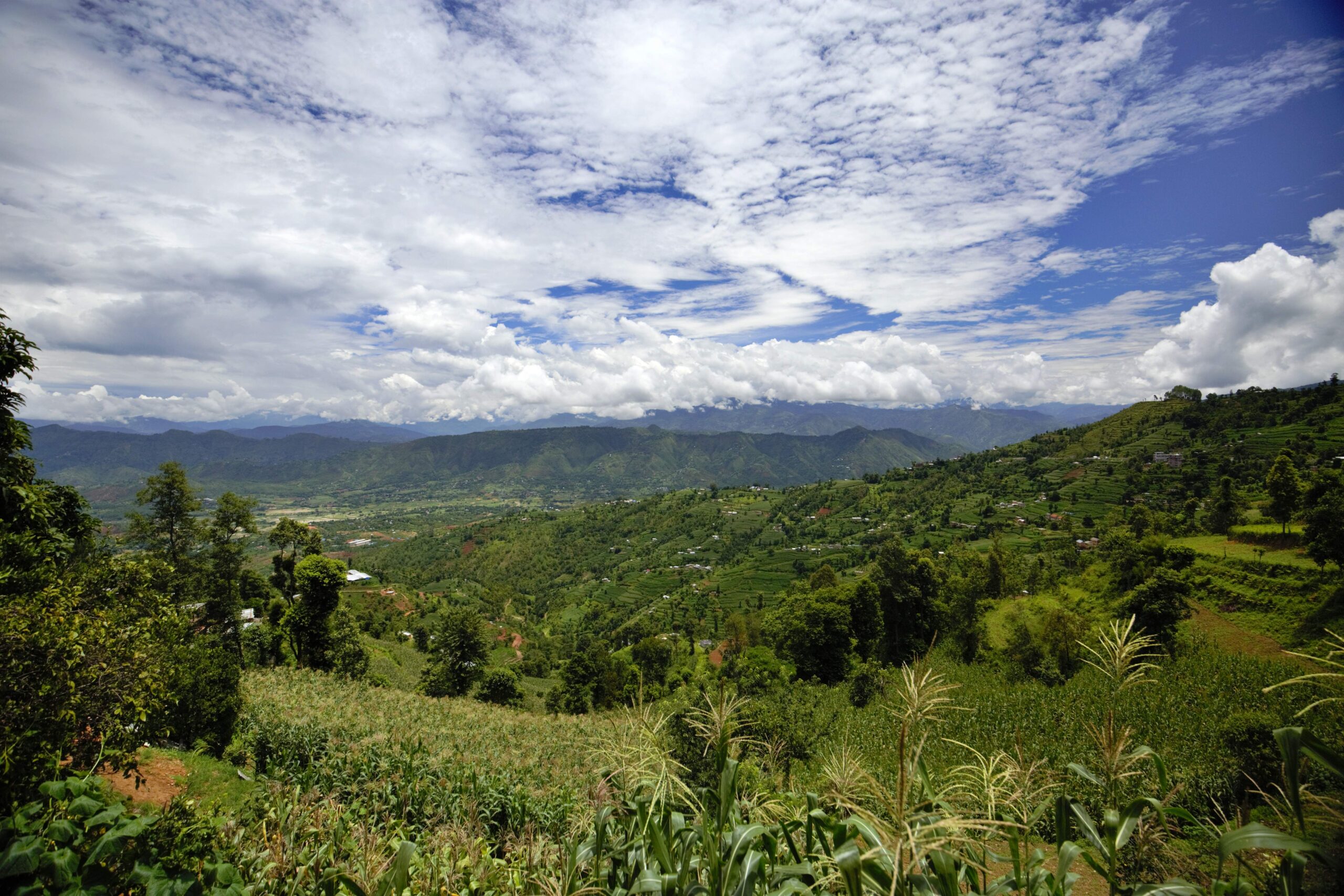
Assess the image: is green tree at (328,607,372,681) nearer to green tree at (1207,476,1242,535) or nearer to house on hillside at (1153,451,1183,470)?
green tree at (1207,476,1242,535)

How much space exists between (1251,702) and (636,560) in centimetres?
11444

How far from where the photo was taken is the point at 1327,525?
74.3ft

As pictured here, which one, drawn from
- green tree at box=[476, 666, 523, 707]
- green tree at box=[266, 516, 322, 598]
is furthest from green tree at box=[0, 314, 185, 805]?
green tree at box=[476, 666, 523, 707]

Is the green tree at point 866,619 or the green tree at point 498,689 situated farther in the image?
the green tree at point 866,619

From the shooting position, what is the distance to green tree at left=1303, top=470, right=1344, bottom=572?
72.5 ft

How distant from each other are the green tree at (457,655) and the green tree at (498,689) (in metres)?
0.80

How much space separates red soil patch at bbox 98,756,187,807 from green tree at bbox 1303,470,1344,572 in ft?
126

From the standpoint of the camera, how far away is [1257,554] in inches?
1158

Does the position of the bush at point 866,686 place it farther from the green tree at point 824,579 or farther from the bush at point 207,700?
the bush at point 207,700

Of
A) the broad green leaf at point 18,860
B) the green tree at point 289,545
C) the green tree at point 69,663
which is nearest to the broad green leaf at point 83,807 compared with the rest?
the broad green leaf at point 18,860

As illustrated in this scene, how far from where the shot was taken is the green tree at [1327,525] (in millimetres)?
22109

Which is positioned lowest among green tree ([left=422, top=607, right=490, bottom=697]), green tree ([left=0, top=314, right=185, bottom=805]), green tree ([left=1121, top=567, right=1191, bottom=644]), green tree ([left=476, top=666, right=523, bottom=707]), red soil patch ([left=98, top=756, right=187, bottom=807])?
green tree ([left=476, top=666, right=523, bottom=707])

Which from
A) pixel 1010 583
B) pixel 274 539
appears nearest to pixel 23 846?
pixel 274 539

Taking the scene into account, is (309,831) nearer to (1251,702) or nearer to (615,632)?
(1251,702)
